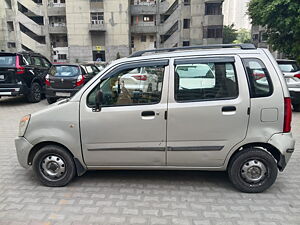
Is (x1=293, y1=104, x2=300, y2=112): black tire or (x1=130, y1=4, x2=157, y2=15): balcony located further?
(x1=130, y1=4, x2=157, y2=15): balcony

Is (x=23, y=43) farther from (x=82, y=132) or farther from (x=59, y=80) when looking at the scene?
(x=82, y=132)

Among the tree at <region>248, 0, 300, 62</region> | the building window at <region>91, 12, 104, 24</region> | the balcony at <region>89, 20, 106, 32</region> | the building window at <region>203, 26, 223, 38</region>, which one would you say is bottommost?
the tree at <region>248, 0, 300, 62</region>

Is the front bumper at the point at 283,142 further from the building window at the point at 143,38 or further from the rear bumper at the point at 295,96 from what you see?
the building window at the point at 143,38

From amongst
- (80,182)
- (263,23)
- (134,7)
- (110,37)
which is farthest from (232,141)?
(134,7)

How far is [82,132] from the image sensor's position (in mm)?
3055

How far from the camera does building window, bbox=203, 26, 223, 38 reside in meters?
31.7

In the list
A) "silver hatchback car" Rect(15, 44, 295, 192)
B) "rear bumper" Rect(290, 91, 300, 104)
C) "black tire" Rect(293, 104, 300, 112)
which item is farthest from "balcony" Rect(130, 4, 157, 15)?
"silver hatchback car" Rect(15, 44, 295, 192)

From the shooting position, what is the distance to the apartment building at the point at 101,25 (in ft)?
108

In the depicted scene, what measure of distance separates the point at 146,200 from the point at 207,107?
1.40 meters

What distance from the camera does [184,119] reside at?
2906mm

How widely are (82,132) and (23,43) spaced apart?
3890 centimetres

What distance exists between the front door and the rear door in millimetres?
165

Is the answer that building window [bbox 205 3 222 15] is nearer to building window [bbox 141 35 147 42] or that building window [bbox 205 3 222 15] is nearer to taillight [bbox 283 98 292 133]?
building window [bbox 141 35 147 42]

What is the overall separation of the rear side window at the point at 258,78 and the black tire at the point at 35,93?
8517mm
